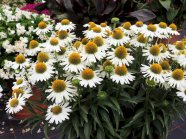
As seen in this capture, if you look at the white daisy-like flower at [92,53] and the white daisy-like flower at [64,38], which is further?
the white daisy-like flower at [64,38]

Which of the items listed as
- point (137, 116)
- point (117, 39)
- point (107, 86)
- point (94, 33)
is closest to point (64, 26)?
point (94, 33)

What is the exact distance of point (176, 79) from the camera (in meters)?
1.65

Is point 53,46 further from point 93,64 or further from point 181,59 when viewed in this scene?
point 181,59

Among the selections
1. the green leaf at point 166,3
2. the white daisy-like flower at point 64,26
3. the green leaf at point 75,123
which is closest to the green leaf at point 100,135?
the green leaf at point 75,123

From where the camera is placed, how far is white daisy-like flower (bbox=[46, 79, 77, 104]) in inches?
62.9

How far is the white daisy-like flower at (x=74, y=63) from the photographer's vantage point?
166cm

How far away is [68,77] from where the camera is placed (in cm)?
176

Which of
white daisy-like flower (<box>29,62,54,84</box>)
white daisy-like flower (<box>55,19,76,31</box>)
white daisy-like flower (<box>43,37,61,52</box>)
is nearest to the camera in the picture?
white daisy-like flower (<box>29,62,54,84</box>)

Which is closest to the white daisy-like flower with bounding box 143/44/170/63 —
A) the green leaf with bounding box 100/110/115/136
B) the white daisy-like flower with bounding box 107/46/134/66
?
the white daisy-like flower with bounding box 107/46/134/66

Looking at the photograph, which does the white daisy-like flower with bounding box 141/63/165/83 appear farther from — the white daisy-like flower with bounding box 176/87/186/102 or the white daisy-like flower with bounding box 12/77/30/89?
the white daisy-like flower with bounding box 12/77/30/89

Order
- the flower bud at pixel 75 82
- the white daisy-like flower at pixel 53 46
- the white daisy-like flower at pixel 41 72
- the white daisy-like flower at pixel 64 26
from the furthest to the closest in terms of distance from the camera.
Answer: the white daisy-like flower at pixel 64 26 → the white daisy-like flower at pixel 53 46 → the white daisy-like flower at pixel 41 72 → the flower bud at pixel 75 82

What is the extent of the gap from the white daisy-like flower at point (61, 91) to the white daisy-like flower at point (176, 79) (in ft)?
1.50

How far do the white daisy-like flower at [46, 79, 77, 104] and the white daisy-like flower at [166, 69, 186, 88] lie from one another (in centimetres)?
46

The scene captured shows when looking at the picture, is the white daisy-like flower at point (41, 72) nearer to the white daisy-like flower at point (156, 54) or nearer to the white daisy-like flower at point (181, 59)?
the white daisy-like flower at point (156, 54)
